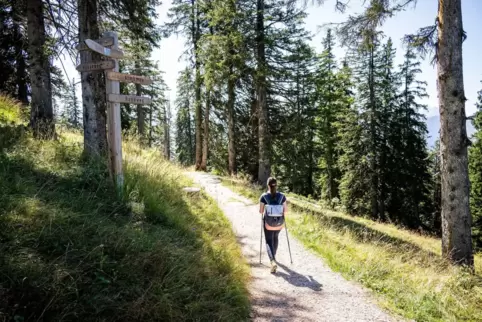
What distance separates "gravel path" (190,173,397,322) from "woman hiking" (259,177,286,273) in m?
0.50

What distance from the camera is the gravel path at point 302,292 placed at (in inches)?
167

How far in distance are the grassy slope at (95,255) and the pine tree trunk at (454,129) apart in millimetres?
5181

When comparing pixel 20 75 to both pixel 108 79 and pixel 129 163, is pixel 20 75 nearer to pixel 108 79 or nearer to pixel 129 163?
pixel 129 163

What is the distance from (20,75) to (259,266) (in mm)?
17224

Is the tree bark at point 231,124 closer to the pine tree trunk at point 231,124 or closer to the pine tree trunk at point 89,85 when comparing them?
the pine tree trunk at point 231,124

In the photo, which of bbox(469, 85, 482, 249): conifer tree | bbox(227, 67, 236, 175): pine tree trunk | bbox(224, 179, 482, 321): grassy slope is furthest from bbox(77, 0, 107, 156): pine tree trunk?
bbox(469, 85, 482, 249): conifer tree

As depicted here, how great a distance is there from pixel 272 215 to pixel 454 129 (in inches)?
183

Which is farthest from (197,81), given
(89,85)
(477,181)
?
(477,181)

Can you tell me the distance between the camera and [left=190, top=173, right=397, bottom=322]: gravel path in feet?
13.9

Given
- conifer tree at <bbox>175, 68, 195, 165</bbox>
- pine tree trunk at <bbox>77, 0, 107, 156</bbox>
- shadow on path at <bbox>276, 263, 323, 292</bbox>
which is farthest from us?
conifer tree at <bbox>175, 68, 195, 165</bbox>

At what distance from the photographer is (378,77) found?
22672mm

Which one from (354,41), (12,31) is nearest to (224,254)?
(354,41)

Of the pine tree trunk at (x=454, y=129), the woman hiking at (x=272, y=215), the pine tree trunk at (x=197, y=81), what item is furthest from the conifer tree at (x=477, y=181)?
the woman hiking at (x=272, y=215)

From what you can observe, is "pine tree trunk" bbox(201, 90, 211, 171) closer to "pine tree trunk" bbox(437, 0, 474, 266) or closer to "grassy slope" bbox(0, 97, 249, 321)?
"pine tree trunk" bbox(437, 0, 474, 266)
